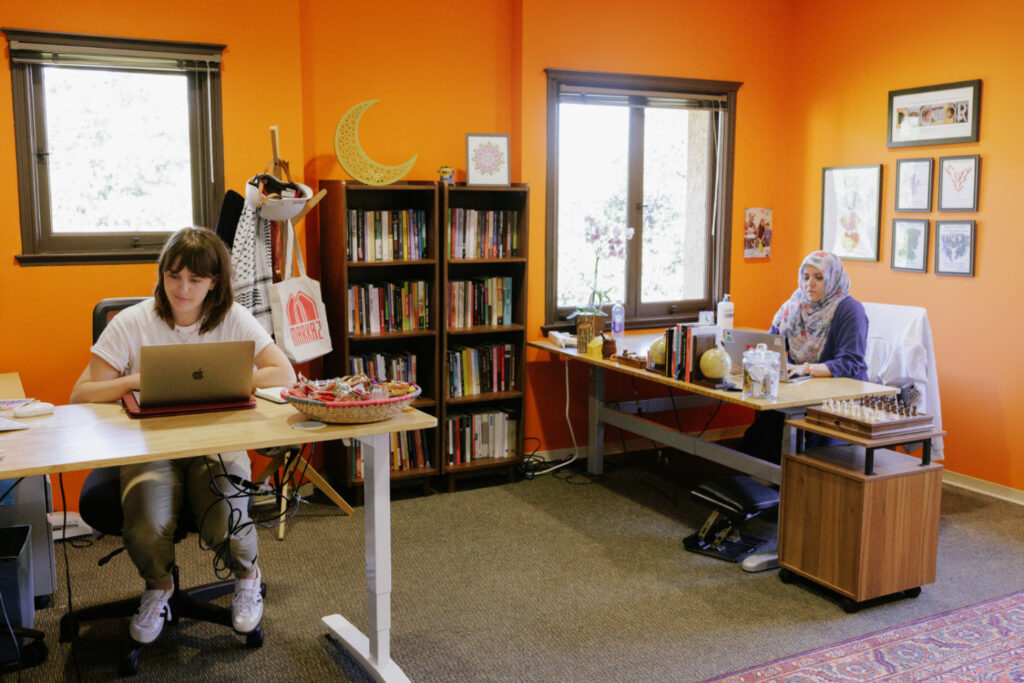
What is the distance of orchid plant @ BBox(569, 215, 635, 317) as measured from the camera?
4.52m

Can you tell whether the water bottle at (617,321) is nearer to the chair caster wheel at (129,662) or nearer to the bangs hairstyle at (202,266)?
the bangs hairstyle at (202,266)

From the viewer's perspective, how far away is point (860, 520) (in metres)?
2.97

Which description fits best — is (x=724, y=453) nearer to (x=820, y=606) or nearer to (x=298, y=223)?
(x=820, y=606)

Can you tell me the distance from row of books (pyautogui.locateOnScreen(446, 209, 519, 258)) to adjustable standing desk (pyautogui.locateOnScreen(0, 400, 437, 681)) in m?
1.89

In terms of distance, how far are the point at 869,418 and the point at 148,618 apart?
7.83ft

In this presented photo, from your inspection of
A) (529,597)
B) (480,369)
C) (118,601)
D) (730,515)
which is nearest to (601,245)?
(480,369)

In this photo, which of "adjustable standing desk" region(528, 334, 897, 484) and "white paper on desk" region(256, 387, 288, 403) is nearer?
"white paper on desk" region(256, 387, 288, 403)

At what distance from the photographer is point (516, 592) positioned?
3.21 meters

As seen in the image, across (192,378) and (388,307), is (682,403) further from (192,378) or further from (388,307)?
(192,378)

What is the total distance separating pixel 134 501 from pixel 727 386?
2.12 metres

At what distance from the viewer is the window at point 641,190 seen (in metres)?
4.73


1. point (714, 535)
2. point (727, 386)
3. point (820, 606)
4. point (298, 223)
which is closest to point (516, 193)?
point (298, 223)

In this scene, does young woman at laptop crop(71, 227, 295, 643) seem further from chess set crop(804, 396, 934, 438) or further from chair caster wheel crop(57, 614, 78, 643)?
chess set crop(804, 396, 934, 438)

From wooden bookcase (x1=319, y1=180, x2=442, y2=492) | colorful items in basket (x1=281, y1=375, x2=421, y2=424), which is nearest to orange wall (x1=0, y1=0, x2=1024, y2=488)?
wooden bookcase (x1=319, y1=180, x2=442, y2=492)
